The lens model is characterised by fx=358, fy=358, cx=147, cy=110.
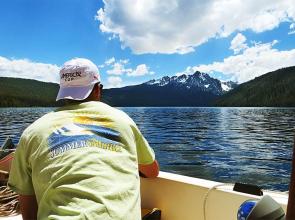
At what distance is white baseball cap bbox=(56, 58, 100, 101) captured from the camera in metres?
2.18

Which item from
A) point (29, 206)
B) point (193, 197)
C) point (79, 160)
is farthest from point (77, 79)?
point (193, 197)

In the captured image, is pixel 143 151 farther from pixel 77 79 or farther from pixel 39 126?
pixel 39 126

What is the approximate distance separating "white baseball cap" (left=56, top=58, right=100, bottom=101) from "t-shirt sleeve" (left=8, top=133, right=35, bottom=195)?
0.40 meters

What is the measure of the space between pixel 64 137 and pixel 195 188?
61.2 inches

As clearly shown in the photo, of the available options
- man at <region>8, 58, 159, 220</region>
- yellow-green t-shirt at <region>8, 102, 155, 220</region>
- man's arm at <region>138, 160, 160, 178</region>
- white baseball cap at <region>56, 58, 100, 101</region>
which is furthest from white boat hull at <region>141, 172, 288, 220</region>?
white baseball cap at <region>56, 58, 100, 101</region>

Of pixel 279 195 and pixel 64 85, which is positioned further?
pixel 279 195

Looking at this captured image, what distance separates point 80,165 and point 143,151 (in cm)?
77

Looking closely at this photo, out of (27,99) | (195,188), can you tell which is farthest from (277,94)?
(195,188)

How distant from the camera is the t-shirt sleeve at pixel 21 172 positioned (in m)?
1.97

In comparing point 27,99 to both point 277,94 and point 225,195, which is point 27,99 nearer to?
Answer: point 277,94

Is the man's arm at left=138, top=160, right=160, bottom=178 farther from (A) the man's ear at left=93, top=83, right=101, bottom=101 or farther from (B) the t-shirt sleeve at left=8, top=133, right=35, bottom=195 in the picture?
(B) the t-shirt sleeve at left=8, top=133, right=35, bottom=195

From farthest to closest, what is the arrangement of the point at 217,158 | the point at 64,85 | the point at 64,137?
the point at 217,158 → the point at 64,85 → the point at 64,137

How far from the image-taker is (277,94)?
655 ft

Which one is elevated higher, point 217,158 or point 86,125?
point 86,125
